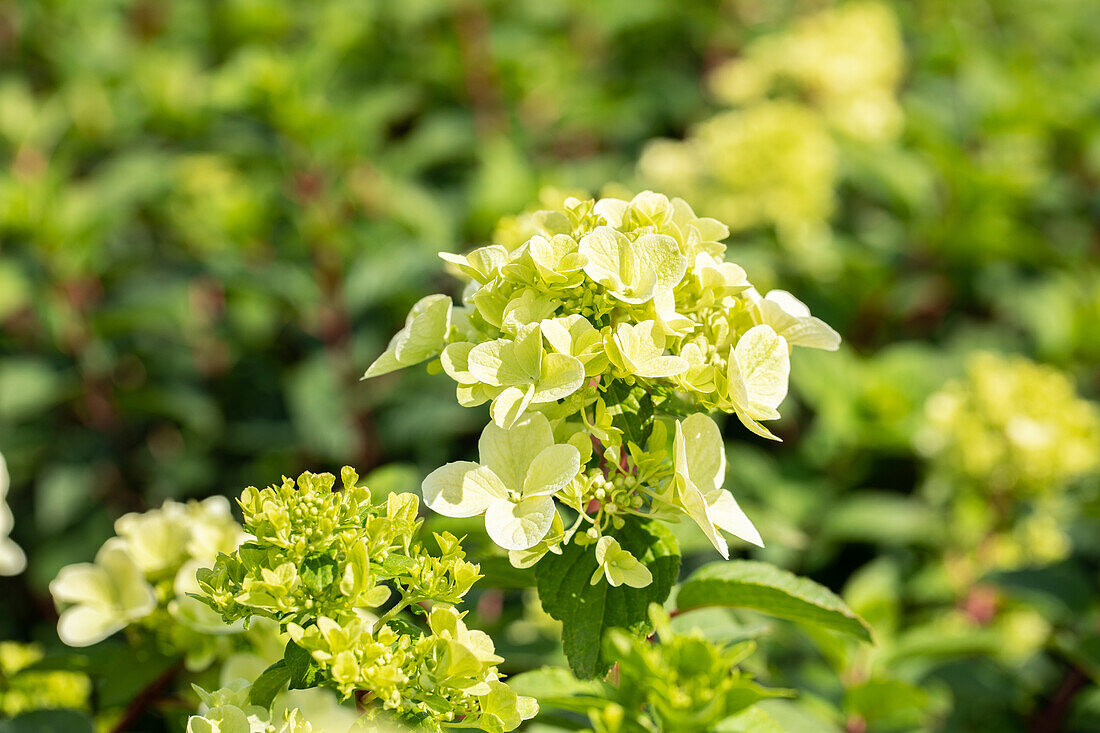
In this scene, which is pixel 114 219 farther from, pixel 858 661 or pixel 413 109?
pixel 858 661

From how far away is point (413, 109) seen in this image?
2852mm

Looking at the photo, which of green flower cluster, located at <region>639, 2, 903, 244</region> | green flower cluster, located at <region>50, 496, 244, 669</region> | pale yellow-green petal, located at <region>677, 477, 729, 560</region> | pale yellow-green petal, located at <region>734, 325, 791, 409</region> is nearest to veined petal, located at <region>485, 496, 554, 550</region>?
pale yellow-green petal, located at <region>677, 477, 729, 560</region>

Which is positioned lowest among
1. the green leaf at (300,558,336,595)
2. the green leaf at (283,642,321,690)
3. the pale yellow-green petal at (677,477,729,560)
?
the green leaf at (283,642,321,690)

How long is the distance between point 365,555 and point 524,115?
2372 mm

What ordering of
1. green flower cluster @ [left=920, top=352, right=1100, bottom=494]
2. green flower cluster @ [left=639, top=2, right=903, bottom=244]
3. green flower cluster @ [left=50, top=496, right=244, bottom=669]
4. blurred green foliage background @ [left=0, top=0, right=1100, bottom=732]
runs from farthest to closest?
green flower cluster @ [left=639, top=2, right=903, bottom=244]
blurred green foliage background @ [left=0, top=0, right=1100, bottom=732]
green flower cluster @ [left=920, top=352, right=1100, bottom=494]
green flower cluster @ [left=50, top=496, right=244, bottom=669]

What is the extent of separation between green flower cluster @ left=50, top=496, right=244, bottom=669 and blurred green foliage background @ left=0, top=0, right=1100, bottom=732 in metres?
0.99

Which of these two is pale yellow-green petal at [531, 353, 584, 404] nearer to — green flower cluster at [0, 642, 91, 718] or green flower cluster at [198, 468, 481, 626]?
green flower cluster at [198, 468, 481, 626]

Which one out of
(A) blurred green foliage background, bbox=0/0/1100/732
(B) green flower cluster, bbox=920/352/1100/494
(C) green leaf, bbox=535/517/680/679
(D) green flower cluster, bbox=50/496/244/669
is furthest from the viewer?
(A) blurred green foliage background, bbox=0/0/1100/732

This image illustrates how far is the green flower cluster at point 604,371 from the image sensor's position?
717 millimetres

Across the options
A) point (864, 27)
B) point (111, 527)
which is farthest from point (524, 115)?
point (111, 527)

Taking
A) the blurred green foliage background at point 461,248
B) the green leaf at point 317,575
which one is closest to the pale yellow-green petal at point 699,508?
the green leaf at point 317,575

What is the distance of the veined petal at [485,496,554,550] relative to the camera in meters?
0.70

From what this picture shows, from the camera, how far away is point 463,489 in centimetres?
74

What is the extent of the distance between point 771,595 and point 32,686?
895 mm
